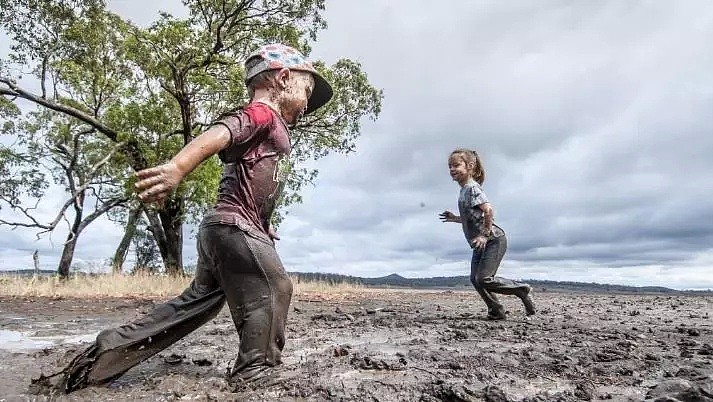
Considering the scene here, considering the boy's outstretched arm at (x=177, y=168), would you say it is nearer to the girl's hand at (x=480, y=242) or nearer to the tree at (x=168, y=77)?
the girl's hand at (x=480, y=242)

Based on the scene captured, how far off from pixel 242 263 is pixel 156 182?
2.53ft

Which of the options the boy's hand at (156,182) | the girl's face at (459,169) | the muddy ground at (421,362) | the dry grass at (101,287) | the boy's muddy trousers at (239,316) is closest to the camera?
the boy's hand at (156,182)

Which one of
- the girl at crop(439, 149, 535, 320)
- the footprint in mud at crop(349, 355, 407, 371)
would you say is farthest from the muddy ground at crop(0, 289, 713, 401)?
the girl at crop(439, 149, 535, 320)

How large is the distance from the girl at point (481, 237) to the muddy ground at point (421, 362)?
55 cm

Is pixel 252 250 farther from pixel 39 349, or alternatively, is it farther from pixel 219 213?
pixel 39 349

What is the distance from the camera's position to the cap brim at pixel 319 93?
4023 millimetres

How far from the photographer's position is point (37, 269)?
62.9ft

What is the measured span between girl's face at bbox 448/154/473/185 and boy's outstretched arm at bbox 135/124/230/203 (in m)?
4.80

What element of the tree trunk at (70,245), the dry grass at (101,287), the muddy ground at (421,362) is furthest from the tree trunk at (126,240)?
the muddy ground at (421,362)

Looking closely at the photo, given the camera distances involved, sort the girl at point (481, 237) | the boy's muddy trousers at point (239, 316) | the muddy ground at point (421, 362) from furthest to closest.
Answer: the girl at point (481, 237)
the boy's muddy trousers at point (239, 316)
the muddy ground at point (421, 362)

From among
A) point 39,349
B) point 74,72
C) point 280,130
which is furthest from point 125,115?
point 280,130

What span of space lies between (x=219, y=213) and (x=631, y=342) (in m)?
3.55

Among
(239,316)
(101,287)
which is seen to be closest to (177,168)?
(239,316)

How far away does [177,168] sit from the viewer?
289cm
